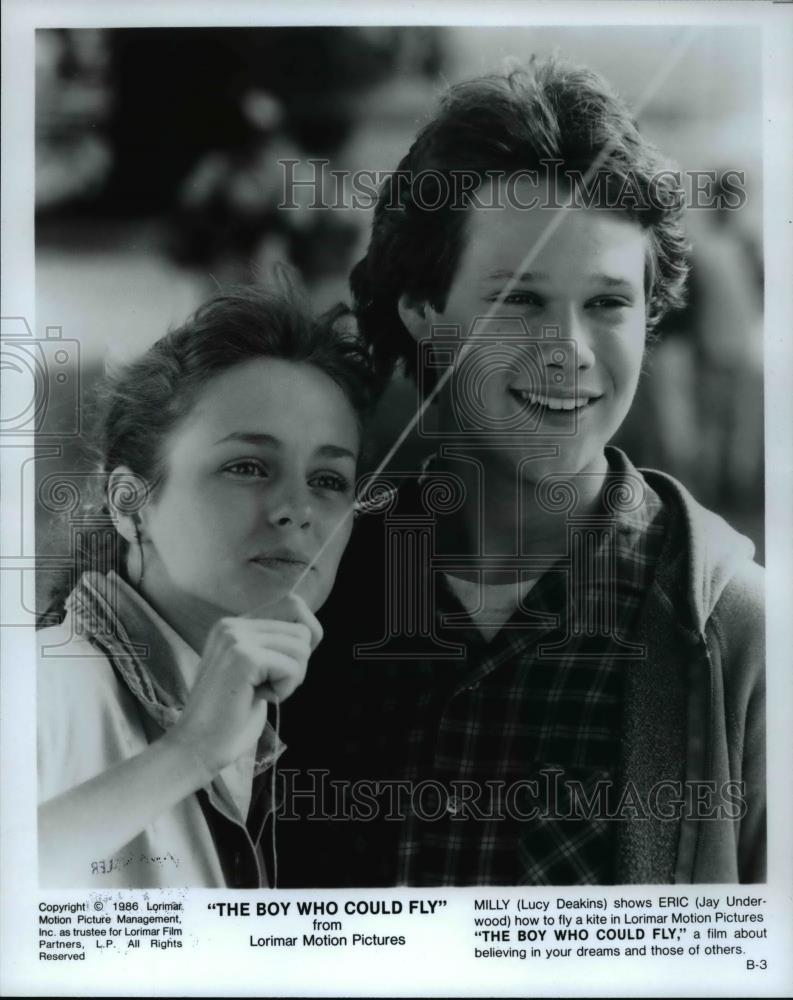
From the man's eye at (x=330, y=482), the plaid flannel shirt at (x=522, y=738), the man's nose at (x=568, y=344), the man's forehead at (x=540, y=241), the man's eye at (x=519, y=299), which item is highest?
the man's forehead at (x=540, y=241)

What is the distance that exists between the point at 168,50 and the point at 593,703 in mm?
1795

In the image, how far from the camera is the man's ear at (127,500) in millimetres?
2389

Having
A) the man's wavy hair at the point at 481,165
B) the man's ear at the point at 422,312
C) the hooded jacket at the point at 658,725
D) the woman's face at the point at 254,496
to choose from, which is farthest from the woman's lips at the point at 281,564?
the man's ear at the point at 422,312

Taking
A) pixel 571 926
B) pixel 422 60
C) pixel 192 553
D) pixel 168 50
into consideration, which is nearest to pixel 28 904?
pixel 192 553

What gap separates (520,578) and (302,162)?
1.08 metres

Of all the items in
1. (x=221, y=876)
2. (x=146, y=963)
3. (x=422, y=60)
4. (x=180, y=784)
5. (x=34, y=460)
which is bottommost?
(x=146, y=963)

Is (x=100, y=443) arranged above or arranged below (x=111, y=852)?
above

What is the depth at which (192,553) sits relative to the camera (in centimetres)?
237

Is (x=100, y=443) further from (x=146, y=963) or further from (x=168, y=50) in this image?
(x=146, y=963)

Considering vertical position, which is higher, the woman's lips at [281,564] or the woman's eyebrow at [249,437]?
the woman's eyebrow at [249,437]

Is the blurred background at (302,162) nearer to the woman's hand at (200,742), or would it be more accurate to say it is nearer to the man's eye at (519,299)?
the man's eye at (519,299)

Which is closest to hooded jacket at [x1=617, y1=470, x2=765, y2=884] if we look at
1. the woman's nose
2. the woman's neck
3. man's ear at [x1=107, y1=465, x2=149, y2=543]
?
the woman's nose

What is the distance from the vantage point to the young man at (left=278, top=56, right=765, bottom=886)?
237 centimetres

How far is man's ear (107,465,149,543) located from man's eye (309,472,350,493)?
0.39m
